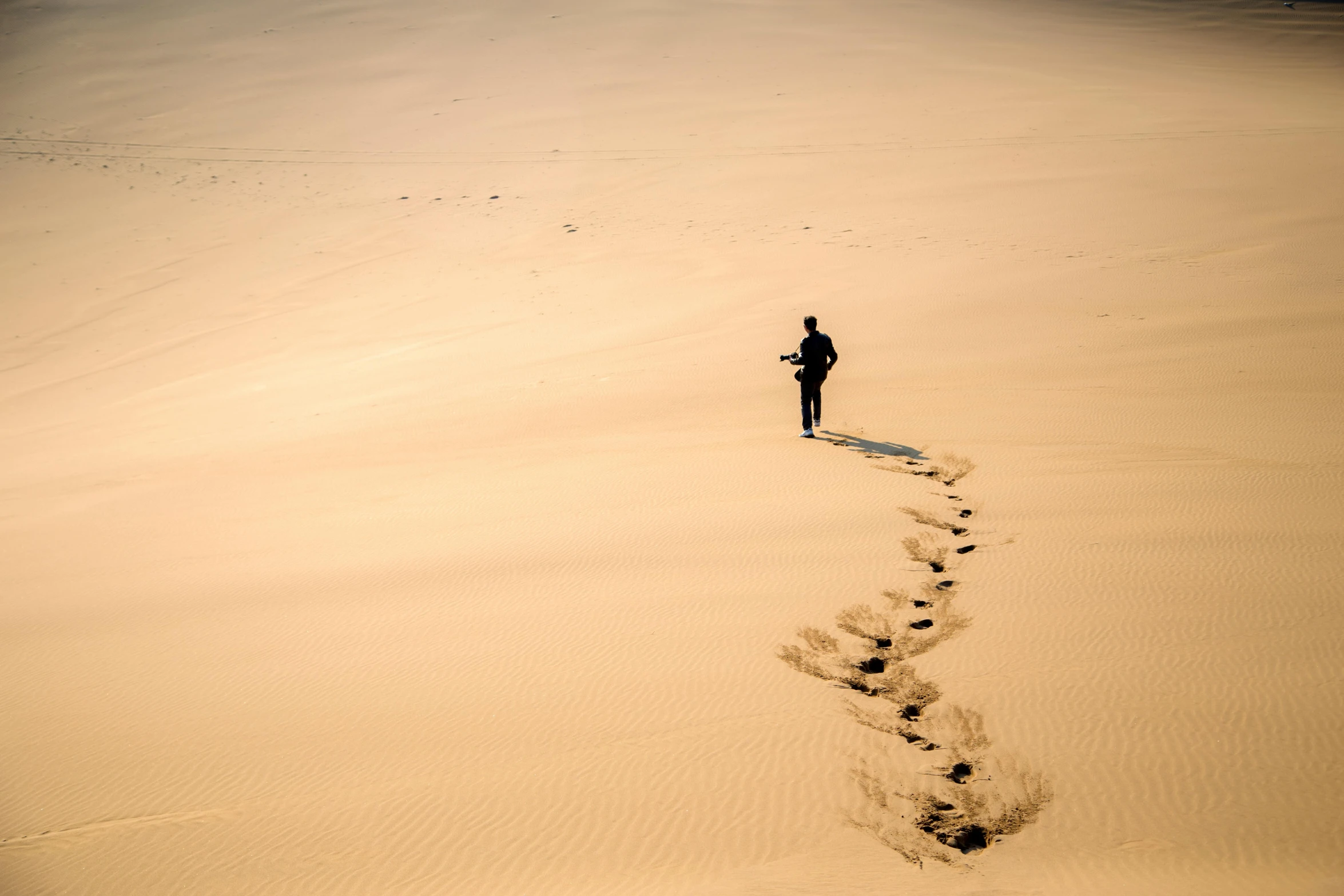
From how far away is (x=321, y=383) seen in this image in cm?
1259

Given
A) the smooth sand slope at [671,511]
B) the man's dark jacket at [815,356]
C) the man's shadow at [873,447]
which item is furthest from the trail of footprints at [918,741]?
the man's dark jacket at [815,356]

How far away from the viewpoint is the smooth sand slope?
3947 millimetres

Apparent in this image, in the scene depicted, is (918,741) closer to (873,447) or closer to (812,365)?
(873,447)

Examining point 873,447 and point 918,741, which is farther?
point 873,447

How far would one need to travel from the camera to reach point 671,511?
712cm

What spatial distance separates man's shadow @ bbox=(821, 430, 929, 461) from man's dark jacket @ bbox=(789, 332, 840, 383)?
65 cm

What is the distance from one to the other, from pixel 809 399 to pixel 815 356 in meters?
0.48

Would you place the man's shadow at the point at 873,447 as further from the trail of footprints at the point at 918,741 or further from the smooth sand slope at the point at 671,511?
the trail of footprints at the point at 918,741

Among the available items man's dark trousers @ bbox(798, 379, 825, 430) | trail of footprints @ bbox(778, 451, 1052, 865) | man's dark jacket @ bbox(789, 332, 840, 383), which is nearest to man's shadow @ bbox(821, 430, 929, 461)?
man's dark trousers @ bbox(798, 379, 825, 430)

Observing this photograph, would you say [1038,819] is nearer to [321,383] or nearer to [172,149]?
[321,383]

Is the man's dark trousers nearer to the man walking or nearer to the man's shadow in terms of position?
the man walking

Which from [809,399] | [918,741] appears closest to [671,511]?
[809,399]

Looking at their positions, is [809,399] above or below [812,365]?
below

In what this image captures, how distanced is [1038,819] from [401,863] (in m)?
2.77
